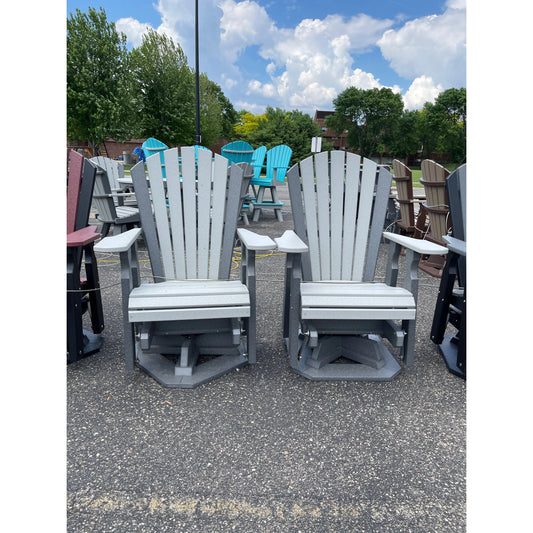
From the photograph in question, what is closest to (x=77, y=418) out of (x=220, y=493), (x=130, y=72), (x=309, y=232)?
(x=220, y=493)

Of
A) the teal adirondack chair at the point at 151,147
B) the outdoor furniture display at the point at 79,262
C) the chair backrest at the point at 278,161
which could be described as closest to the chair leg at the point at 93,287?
the outdoor furniture display at the point at 79,262

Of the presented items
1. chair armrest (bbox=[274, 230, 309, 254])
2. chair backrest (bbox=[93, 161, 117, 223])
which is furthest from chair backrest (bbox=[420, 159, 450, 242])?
chair backrest (bbox=[93, 161, 117, 223])

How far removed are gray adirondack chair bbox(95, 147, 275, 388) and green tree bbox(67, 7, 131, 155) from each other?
22286 millimetres

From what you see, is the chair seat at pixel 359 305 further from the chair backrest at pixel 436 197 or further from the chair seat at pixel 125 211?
the chair seat at pixel 125 211

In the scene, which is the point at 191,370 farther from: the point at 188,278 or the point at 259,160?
the point at 259,160

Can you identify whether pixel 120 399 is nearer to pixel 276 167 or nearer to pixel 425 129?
pixel 276 167

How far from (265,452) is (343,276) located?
1286mm

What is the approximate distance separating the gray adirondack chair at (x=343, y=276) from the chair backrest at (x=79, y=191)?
1189 millimetres

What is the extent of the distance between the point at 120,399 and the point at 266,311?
1452mm

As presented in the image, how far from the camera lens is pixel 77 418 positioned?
1744mm

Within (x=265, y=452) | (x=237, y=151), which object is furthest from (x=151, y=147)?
(x=265, y=452)

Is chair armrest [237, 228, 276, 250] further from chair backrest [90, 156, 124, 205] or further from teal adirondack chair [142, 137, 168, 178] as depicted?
teal adirondack chair [142, 137, 168, 178]

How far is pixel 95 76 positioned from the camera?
21.4 m

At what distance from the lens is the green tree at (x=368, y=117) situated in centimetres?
4708
